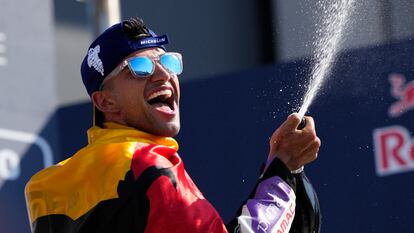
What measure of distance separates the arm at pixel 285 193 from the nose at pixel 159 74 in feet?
1.24

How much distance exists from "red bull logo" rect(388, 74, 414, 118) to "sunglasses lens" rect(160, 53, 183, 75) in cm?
265

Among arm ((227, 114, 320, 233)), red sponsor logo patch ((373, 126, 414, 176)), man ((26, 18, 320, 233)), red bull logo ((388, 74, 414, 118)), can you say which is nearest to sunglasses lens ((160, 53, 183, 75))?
man ((26, 18, 320, 233))

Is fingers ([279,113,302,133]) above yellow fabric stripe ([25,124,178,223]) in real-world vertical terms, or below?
above

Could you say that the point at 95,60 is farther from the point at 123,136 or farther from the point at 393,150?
the point at 393,150

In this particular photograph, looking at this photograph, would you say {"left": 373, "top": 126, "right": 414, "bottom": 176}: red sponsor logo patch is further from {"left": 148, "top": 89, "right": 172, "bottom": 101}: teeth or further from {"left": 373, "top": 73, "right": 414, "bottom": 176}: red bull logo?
{"left": 148, "top": 89, "right": 172, "bottom": 101}: teeth

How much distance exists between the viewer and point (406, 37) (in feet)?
15.2

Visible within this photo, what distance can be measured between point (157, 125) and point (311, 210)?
524 millimetres

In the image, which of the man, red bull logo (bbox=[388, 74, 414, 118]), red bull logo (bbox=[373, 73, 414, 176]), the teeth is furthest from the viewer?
red bull logo (bbox=[373, 73, 414, 176])

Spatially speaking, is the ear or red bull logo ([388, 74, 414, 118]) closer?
the ear

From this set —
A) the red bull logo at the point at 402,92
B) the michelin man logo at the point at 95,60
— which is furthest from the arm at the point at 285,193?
the red bull logo at the point at 402,92

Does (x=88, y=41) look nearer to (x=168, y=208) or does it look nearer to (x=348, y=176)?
(x=348, y=176)

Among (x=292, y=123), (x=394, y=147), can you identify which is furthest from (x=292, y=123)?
(x=394, y=147)

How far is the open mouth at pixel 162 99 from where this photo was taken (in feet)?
10.2

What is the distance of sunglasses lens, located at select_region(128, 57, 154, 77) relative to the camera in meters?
3.06
